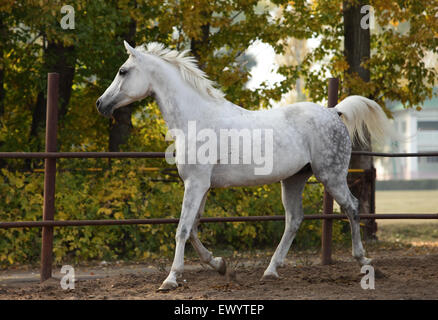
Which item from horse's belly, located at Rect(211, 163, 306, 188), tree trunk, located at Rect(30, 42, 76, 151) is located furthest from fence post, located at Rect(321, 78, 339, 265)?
tree trunk, located at Rect(30, 42, 76, 151)

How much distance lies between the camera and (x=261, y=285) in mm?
5887

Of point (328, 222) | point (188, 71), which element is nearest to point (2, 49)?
point (188, 71)

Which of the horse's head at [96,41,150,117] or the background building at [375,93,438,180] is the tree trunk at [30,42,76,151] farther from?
the background building at [375,93,438,180]

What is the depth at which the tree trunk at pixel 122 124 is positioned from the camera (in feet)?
37.8

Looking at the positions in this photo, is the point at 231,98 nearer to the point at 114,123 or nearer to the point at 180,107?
the point at 114,123

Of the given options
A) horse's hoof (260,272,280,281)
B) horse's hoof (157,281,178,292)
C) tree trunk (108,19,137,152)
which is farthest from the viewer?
tree trunk (108,19,137,152)

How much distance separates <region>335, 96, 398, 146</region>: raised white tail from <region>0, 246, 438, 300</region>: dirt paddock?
1.42 m

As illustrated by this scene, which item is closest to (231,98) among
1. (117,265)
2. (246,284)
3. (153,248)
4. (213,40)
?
(213,40)

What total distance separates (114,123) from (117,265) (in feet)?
12.6

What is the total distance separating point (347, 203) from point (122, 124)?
6124 mm

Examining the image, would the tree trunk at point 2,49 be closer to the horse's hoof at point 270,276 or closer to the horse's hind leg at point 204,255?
the horse's hind leg at point 204,255

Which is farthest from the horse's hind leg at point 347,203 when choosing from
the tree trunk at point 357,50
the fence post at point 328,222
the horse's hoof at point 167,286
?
the tree trunk at point 357,50

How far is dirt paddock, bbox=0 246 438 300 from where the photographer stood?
532 cm

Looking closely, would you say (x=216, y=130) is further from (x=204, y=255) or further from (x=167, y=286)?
(x=167, y=286)
